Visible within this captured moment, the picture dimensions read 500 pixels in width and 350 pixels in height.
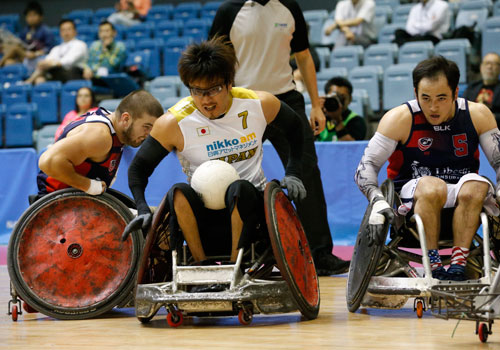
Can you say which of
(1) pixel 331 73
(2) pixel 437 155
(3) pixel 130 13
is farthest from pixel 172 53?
(2) pixel 437 155

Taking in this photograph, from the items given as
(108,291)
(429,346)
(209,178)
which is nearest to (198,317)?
(108,291)

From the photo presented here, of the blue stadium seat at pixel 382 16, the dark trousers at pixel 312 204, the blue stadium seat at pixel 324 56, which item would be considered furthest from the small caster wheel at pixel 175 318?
the blue stadium seat at pixel 382 16

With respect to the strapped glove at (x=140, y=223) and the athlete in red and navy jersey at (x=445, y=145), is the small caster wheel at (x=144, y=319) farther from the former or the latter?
the athlete in red and navy jersey at (x=445, y=145)

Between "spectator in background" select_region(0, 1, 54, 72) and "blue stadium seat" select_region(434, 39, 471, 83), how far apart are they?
7238 millimetres

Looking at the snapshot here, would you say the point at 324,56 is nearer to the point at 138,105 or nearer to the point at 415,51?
the point at 415,51

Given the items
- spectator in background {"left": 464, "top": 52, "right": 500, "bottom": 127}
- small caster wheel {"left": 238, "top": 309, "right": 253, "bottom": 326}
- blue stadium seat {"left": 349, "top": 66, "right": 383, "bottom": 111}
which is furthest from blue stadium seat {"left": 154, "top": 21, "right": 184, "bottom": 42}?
small caster wheel {"left": 238, "top": 309, "right": 253, "bottom": 326}

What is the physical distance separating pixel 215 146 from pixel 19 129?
26.9 feet

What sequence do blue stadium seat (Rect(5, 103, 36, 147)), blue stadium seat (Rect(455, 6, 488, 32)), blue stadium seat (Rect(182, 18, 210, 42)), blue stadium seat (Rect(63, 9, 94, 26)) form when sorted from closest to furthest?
blue stadium seat (Rect(455, 6, 488, 32)), blue stadium seat (Rect(5, 103, 36, 147)), blue stadium seat (Rect(182, 18, 210, 42)), blue stadium seat (Rect(63, 9, 94, 26))

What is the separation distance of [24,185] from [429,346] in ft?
19.3

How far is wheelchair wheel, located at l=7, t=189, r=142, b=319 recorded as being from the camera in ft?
14.3

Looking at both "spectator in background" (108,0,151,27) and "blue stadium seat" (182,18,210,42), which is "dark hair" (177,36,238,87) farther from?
"spectator in background" (108,0,151,27)

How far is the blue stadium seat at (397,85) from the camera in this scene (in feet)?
33.7

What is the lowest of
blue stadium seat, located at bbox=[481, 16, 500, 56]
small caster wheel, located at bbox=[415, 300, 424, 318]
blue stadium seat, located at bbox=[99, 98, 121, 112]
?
small caster wheel, located at bbox=[415, 300, 424, 318]

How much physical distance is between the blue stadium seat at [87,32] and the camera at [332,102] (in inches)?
332
